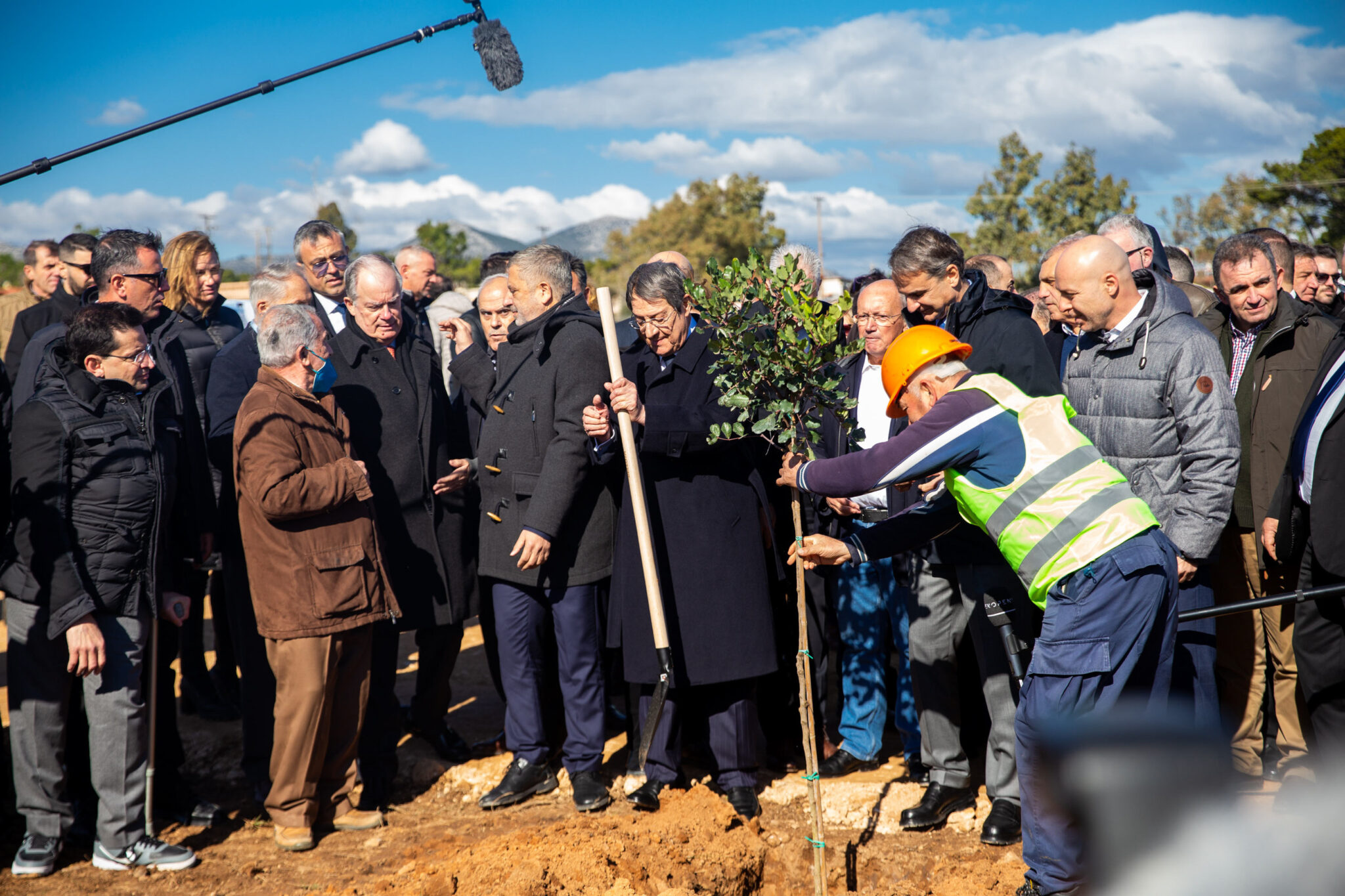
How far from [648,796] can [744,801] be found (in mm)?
440

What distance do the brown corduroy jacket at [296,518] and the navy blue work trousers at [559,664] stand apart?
2.28 ft

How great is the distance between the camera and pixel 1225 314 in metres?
5.28

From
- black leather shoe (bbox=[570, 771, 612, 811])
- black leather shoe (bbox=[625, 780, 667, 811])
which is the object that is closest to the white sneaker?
black leather shoe (bbox=[570, 771, 612, 811])

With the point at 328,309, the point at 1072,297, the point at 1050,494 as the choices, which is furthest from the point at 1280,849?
the point at 328,309

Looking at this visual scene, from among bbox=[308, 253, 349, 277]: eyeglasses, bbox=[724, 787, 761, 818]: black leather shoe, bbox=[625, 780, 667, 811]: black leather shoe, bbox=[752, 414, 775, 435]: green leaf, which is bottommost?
bbox=[724, 787, 761, 818]: black leather shoe

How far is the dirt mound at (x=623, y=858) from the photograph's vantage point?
147 inches

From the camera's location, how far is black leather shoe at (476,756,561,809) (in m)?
4.95

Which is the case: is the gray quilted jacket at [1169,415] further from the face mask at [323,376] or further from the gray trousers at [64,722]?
the gray trousers at [64,722]

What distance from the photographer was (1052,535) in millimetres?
3191

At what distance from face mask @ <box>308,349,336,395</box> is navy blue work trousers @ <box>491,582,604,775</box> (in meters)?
1.22

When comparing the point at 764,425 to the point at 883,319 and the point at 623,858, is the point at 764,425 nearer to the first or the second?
the point at 883,319

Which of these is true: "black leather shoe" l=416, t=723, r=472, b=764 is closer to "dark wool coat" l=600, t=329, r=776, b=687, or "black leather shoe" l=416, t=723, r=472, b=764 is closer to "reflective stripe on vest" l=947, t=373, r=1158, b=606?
"dark wool coat" l=600, t=329, r=776, b=687

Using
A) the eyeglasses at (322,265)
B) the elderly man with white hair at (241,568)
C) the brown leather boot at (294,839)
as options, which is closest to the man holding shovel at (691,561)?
the brown leather boot at (294,839)

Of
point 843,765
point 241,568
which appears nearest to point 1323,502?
point 843,765
